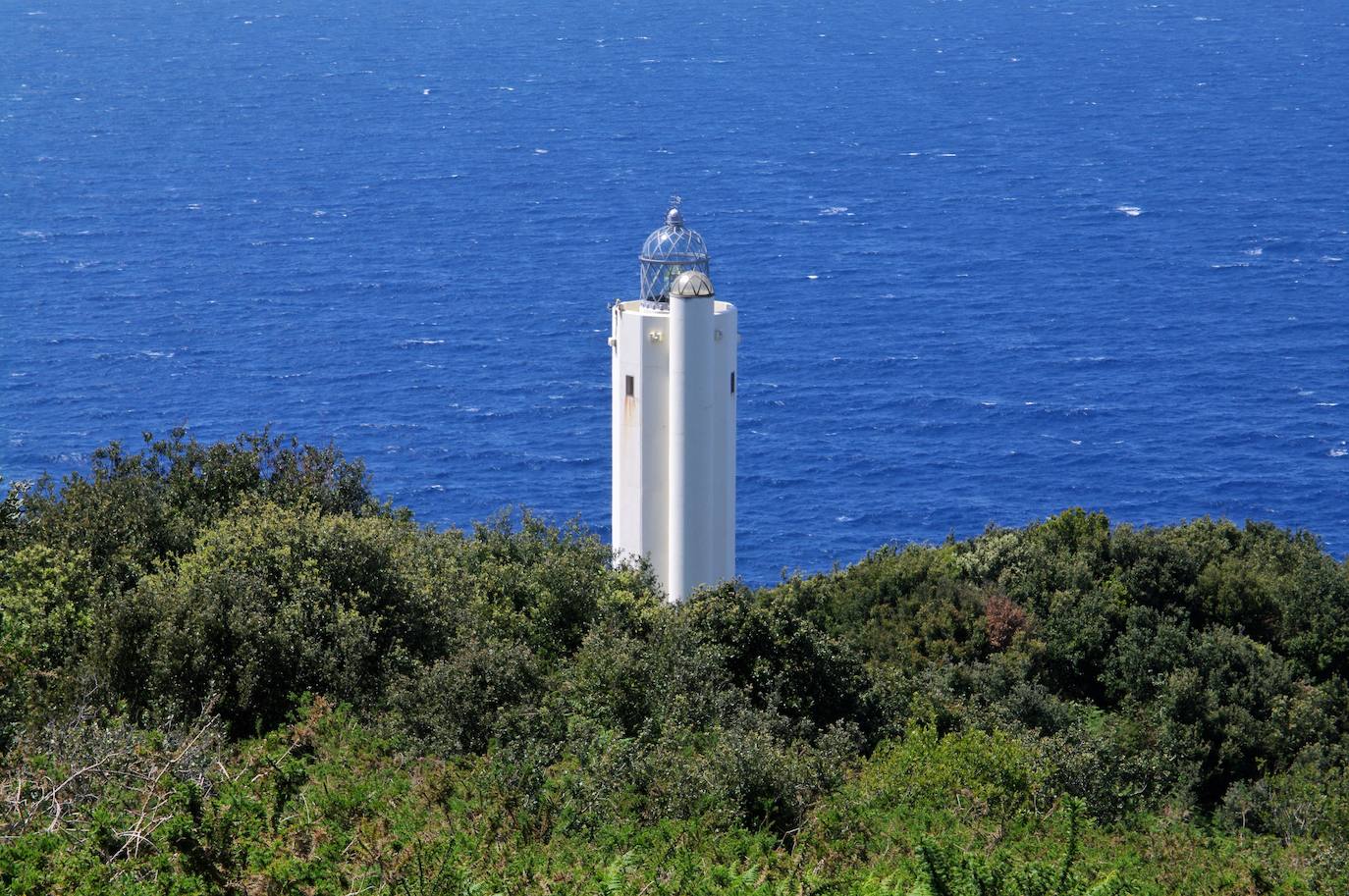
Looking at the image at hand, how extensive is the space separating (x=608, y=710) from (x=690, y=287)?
17.0 metres

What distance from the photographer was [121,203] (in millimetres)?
135875

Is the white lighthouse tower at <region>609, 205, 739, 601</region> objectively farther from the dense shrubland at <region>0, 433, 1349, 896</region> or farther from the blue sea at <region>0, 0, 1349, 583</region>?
the blue sea at <region>0, 0, 1349, 583</region>

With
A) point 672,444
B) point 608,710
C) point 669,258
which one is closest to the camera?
point 608,710

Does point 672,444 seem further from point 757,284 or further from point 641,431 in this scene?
point 757,284

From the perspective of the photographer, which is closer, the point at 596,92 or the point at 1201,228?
the point at 1201,228

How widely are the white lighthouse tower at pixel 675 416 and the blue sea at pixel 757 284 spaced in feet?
79.9

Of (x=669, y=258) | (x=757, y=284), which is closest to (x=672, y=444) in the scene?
(x=669, y=258)

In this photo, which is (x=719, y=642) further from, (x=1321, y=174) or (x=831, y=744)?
(x=1321, y=174)

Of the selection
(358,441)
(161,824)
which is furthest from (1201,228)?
(161,824)

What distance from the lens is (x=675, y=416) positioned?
144 feet

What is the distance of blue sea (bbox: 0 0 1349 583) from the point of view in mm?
83188

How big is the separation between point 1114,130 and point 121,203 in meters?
90.9

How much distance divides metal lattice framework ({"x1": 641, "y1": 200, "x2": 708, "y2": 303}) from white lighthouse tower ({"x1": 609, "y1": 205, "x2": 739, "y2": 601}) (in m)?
0.03

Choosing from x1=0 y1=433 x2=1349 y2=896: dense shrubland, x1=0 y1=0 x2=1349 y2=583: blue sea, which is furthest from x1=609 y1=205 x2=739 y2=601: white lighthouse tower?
x1=0 y1=0 x2=1349 y2=583: blue sea
